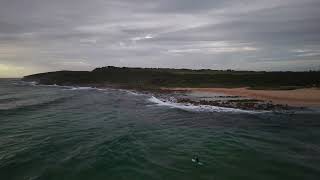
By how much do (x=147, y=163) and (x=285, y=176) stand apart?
18.4ft

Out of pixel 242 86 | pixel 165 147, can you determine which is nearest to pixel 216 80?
pixel 242 86

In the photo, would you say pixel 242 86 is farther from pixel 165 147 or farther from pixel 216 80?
pixel 165 147

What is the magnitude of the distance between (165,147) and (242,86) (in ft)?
149

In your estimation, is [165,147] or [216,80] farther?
[216,80]

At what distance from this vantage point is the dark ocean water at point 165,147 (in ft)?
38.5

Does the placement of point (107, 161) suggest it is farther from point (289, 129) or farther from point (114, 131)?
point (289, 129)

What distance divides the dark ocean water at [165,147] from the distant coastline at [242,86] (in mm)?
6637

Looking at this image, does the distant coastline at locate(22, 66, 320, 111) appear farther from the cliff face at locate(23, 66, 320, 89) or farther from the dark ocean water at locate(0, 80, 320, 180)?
the dark ocean water at locate(0, 80, 320, 180)

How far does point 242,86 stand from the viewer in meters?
57.5

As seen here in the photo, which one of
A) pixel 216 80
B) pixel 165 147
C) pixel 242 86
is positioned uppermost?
pixel 216 80

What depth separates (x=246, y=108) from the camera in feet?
90.8


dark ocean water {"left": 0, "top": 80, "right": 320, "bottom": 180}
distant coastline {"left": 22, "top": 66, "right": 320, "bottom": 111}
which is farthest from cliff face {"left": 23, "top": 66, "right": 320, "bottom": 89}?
dark ocean water {"left": 0, "top": 80, "right": 320, "bottom": 180}

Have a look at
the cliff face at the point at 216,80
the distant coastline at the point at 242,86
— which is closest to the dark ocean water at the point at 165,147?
the distant coastline at the point at 242,86

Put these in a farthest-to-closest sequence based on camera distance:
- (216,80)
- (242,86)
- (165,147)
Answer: (216,80), (242,86), (165,147)
